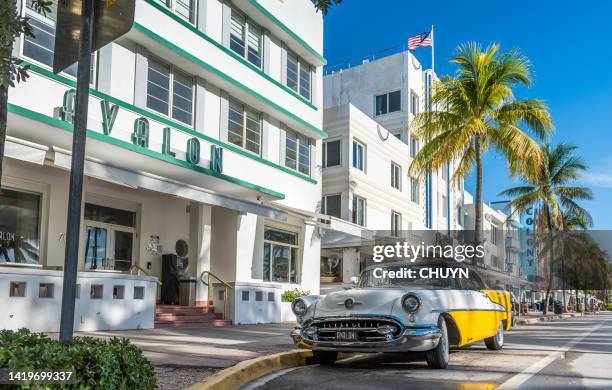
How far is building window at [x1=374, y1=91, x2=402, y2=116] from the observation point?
1359 inches

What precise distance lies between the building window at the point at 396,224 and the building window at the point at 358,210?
3369 millimetres

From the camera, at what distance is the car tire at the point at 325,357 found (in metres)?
8.80

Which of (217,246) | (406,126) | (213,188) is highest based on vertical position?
(406,126)

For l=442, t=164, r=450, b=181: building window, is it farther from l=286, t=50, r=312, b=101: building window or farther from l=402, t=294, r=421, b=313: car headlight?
l=402, t=294, r=421, b=313: car headlight

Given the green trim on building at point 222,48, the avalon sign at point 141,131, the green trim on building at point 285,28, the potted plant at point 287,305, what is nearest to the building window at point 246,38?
the green trim on building at point 222,48

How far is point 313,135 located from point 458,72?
5453 mm

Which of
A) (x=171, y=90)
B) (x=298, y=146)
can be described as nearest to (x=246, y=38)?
(x=171, y=90)

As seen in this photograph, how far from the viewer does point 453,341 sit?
877 centimetres

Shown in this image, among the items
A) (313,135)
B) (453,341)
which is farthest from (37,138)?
(313,135)

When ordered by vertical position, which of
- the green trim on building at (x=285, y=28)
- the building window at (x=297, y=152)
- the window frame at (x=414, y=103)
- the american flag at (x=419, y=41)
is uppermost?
the american flag at (x=419, y=41)

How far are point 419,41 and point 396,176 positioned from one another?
8246 mm

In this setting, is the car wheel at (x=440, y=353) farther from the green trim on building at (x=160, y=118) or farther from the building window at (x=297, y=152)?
the building window at (x=297, y=152)

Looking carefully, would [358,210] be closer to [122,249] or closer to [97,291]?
[122,249]

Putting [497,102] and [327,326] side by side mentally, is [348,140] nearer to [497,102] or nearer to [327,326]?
[497,102]
